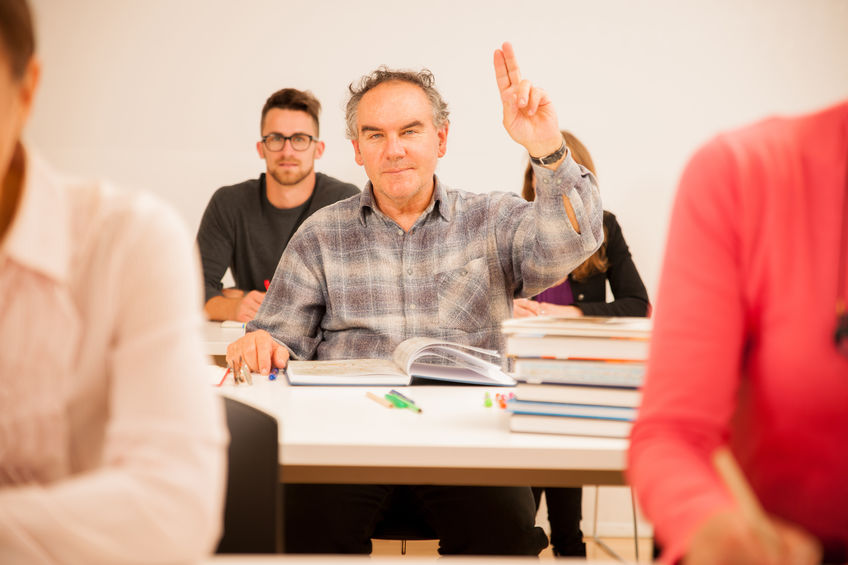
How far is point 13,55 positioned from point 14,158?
0.36 ft

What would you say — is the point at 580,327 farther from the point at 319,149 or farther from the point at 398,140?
the point at 319,149

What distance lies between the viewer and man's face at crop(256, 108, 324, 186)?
3465 millimetres

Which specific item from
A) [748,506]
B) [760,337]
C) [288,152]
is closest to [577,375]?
[760,337]

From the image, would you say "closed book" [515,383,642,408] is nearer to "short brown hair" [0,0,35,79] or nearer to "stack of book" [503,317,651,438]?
"stack of book" [503,317,651,438]

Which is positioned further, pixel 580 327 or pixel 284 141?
pixel 284 141

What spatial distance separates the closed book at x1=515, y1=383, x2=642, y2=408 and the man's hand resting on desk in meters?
0.74

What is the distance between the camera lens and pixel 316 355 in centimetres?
218

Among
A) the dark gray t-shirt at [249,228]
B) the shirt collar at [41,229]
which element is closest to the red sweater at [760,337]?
the shirt collar at [41,229]

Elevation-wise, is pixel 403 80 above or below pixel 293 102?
below

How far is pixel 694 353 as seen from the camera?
0.75 m

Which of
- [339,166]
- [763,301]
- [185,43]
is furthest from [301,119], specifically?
[763,301]

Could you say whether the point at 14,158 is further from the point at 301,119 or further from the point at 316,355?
the point at 301,119

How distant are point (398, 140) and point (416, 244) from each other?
31 centimetres

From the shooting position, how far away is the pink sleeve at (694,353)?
0.73 meters
